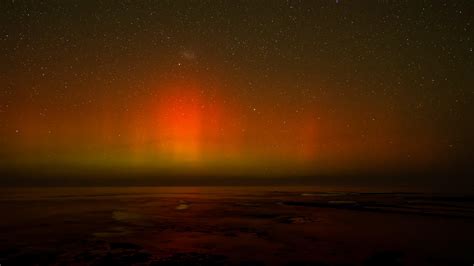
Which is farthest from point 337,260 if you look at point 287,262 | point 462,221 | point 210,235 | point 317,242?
point 462,221

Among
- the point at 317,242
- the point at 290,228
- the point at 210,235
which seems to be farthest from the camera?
the point at 290,228

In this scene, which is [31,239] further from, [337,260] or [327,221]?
[327,221]

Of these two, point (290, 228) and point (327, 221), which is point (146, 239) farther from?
point (327, 221)

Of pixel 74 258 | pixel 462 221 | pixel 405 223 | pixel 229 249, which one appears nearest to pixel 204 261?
pixel 229 249

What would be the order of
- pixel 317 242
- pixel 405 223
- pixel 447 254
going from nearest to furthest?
pixel 447 254 → pixel 317 242 → pixel 405 223

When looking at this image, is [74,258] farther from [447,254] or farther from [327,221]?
[327,221]

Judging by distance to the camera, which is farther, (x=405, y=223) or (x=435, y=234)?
(x=405, y=223)

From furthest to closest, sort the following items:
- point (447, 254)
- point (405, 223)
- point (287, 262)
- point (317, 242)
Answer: point (405, 223) < point (317, 242) < point (447, 254) < point (287, 262)

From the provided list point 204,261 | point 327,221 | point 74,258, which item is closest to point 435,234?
point 327,221

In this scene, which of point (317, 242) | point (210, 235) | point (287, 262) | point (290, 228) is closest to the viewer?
point (287, 262)
